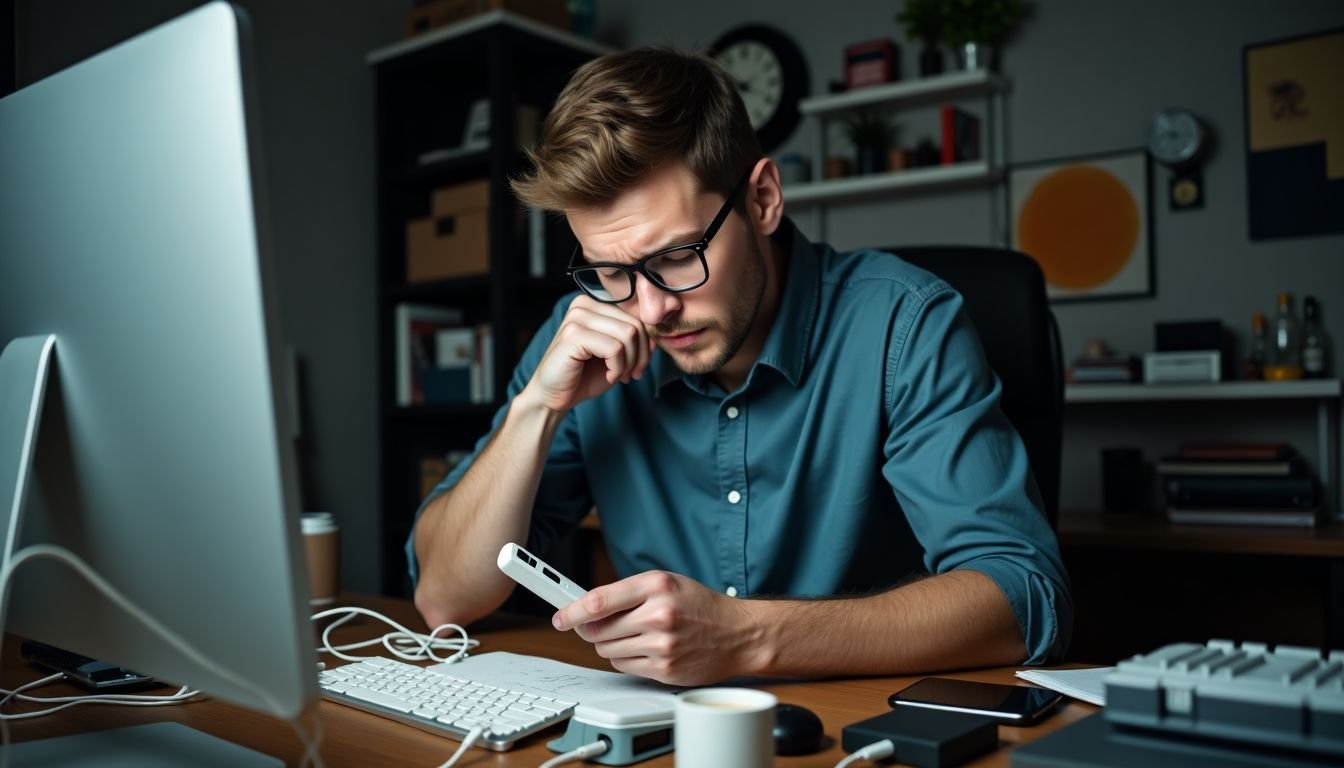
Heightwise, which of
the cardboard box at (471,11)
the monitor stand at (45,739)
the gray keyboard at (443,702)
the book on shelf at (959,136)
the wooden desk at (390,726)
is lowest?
the wooden desk at (390,726)

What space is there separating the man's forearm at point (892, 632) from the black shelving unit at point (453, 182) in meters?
2.24

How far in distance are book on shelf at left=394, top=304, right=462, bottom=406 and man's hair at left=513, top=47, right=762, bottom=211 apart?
211 cm

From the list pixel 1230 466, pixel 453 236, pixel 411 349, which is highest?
pixel 453 236

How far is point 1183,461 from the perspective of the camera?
2.43 m

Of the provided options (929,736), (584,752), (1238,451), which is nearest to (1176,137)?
(1238,451)

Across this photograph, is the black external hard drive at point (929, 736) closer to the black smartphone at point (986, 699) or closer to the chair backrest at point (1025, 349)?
the black smartphone at point (986, 699)

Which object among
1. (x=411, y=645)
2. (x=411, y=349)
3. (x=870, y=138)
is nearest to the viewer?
(x=411, y=645)

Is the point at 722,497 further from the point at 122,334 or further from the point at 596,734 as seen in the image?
the point at 122,334

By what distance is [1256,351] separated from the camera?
251cm

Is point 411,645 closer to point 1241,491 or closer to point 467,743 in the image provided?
point 467,743

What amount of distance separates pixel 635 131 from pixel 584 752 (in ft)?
2.45

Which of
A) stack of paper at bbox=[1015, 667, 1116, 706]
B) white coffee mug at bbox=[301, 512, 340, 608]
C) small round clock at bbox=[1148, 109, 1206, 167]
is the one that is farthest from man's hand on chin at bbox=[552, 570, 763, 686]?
small round clock at bbox=[1148, 109, 1206, 167]

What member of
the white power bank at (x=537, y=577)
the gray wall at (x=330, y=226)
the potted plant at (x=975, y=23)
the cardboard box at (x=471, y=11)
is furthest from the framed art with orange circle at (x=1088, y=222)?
the white power bank at (x=537, y=577)

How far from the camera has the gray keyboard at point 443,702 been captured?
771 mm
